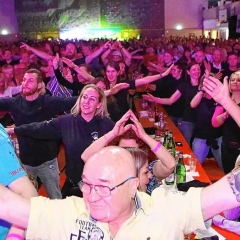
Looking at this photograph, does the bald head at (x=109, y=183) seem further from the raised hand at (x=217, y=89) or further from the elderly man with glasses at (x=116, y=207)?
the raised hand at (x=217, y=89)

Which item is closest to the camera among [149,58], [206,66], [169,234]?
[169,234]

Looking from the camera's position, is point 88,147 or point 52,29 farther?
point 52,29

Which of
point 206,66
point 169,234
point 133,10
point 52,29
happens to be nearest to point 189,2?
point 133,10

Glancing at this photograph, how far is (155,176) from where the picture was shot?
112 inches

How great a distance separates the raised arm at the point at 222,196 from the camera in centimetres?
148

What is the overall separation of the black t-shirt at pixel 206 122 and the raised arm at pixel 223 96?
2.69 m

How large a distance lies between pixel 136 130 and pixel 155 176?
1.16ft

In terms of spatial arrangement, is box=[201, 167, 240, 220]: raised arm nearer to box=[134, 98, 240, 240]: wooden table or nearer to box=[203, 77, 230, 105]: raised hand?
box=[203, 77, 230, 105]: raised hand

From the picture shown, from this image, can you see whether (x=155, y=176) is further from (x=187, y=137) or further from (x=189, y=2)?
(x=189, y=2)

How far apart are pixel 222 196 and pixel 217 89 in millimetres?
589

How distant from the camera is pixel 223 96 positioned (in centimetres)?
192

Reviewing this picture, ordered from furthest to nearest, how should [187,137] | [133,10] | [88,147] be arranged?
[133,10] < [187,137] < [88,147]

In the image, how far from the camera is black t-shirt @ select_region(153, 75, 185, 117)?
579 centimetres

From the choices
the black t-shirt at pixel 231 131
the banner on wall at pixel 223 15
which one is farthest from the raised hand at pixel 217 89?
the banner on wall at pixel 223 15
